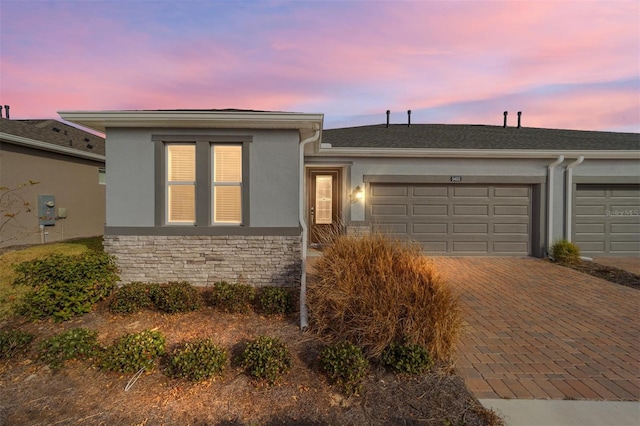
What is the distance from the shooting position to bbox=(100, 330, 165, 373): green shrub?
302cm

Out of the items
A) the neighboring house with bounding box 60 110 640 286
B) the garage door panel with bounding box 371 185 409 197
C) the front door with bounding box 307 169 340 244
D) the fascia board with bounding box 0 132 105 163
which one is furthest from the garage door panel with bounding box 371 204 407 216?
the fascia board with bounding box 0 132 105 163

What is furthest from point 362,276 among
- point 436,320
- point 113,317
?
point 113,317

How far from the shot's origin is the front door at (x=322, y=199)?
917 cm

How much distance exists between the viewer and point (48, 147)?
30.8ft

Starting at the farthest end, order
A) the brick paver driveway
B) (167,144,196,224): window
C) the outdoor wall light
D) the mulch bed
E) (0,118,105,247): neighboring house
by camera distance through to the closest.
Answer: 1. the outdoor wall light
2. (0,118,105,247): neighboring house
3. the mulch bed
4. (167,144,196,224): window
5. the brick paver driveway

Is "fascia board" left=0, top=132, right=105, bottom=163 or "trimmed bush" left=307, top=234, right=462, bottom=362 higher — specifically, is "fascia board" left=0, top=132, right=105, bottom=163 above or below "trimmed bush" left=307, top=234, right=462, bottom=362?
above

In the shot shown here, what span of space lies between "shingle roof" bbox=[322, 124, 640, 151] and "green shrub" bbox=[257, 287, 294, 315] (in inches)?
221

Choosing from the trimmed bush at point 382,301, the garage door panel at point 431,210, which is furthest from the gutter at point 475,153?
the trimmed bush at point 382,301

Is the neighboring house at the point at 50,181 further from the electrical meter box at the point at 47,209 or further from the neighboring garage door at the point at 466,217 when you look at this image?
the neighboring garage door at the point at 466,217

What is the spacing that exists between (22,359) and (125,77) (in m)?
7.50

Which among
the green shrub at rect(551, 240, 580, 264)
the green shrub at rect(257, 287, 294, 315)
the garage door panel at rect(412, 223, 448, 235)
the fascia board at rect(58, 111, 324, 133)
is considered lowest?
the green shrub at rect(257, 287, 294, 315)

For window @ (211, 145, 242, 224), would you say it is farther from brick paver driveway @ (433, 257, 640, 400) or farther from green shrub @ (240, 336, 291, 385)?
brick paver driveway @ (433, 257, 640, 400)

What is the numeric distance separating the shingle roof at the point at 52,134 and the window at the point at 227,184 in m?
7.49

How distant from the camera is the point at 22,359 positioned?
130 inches
